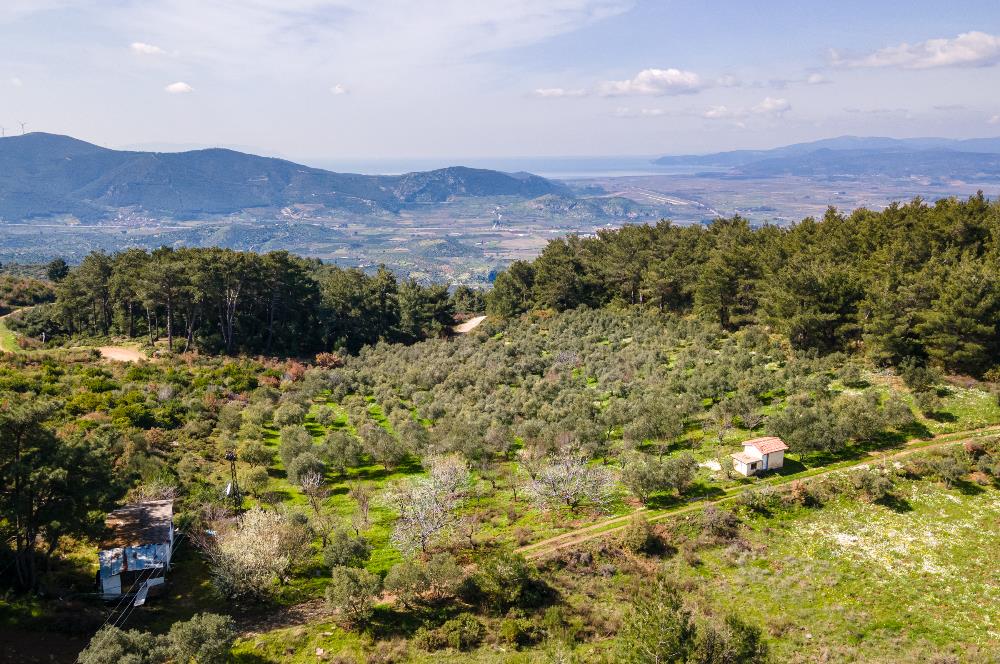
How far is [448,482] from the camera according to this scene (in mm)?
25172

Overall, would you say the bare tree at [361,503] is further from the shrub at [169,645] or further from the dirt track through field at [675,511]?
the shrub at [169,645]

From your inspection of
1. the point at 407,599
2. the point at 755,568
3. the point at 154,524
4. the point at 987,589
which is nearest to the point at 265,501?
the point at 154,524

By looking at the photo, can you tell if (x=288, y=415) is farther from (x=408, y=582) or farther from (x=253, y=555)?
(x=408, y=582)

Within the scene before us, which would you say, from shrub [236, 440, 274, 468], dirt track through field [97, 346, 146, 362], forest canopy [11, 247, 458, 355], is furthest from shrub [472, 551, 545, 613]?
forest canopy [11, 247, 458, 355]

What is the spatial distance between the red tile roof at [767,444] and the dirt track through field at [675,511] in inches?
56.1

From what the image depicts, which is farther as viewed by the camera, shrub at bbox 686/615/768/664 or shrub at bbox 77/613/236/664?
shrub at bbox 77/613/236/664

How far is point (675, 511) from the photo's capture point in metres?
23.8

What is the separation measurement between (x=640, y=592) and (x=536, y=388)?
789 inches

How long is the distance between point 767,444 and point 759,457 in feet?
3.17

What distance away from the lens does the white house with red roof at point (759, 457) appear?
25.7m

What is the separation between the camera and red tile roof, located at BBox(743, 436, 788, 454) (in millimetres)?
25859

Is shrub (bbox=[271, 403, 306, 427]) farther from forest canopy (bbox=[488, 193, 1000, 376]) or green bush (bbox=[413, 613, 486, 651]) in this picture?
forest canopy (bbox=[488, 193, 1000, 376])

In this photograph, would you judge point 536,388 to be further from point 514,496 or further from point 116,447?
point 116,447

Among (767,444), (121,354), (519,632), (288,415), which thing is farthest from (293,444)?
(121,354)
